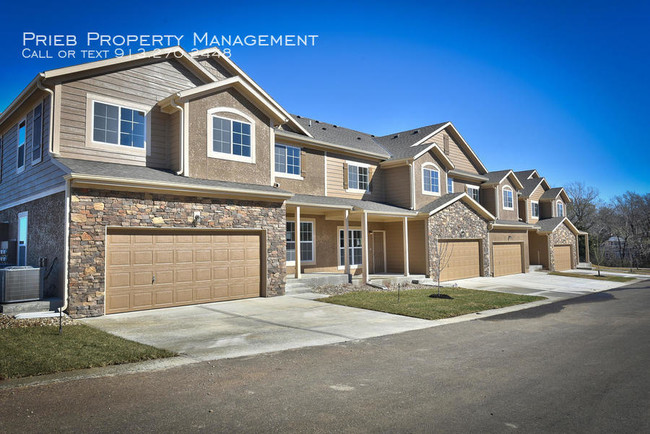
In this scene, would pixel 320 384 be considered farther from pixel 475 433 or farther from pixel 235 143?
pixel 235 143

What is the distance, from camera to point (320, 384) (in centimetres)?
550

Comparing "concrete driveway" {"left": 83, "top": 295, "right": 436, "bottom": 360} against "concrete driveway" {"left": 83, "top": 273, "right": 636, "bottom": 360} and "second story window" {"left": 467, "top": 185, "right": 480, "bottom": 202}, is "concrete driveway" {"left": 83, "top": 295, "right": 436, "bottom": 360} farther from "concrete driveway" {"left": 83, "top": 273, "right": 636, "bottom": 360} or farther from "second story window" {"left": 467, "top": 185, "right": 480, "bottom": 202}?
"second story window" {"left": 467, "top": 185, "right": 480, "bottom": 202}

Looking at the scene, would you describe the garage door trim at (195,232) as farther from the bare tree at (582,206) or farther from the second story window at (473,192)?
the bare tree at (582,206)

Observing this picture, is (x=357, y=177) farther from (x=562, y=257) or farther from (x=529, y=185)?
(x=562, y=257)

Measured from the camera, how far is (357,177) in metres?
20.2

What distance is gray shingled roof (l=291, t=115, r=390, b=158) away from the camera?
760 inches

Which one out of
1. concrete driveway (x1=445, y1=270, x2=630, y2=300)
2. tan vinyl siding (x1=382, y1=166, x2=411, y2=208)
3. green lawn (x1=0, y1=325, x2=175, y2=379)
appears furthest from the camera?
tan vinyl siding (x1=382, y1=166, x2=411, y2=208)

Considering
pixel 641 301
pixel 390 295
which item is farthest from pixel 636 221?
pixel 390 295

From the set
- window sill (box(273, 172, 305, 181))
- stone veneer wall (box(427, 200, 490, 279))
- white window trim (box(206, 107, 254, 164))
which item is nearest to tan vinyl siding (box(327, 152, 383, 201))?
window sill (box(273, 172, 305, 181))

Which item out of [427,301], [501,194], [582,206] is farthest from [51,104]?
[582,206]

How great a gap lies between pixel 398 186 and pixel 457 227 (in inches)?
144

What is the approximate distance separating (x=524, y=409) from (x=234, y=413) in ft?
10.4

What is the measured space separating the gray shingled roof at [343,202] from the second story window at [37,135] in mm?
7675

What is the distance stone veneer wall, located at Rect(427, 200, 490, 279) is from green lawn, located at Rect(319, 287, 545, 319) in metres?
3.82
